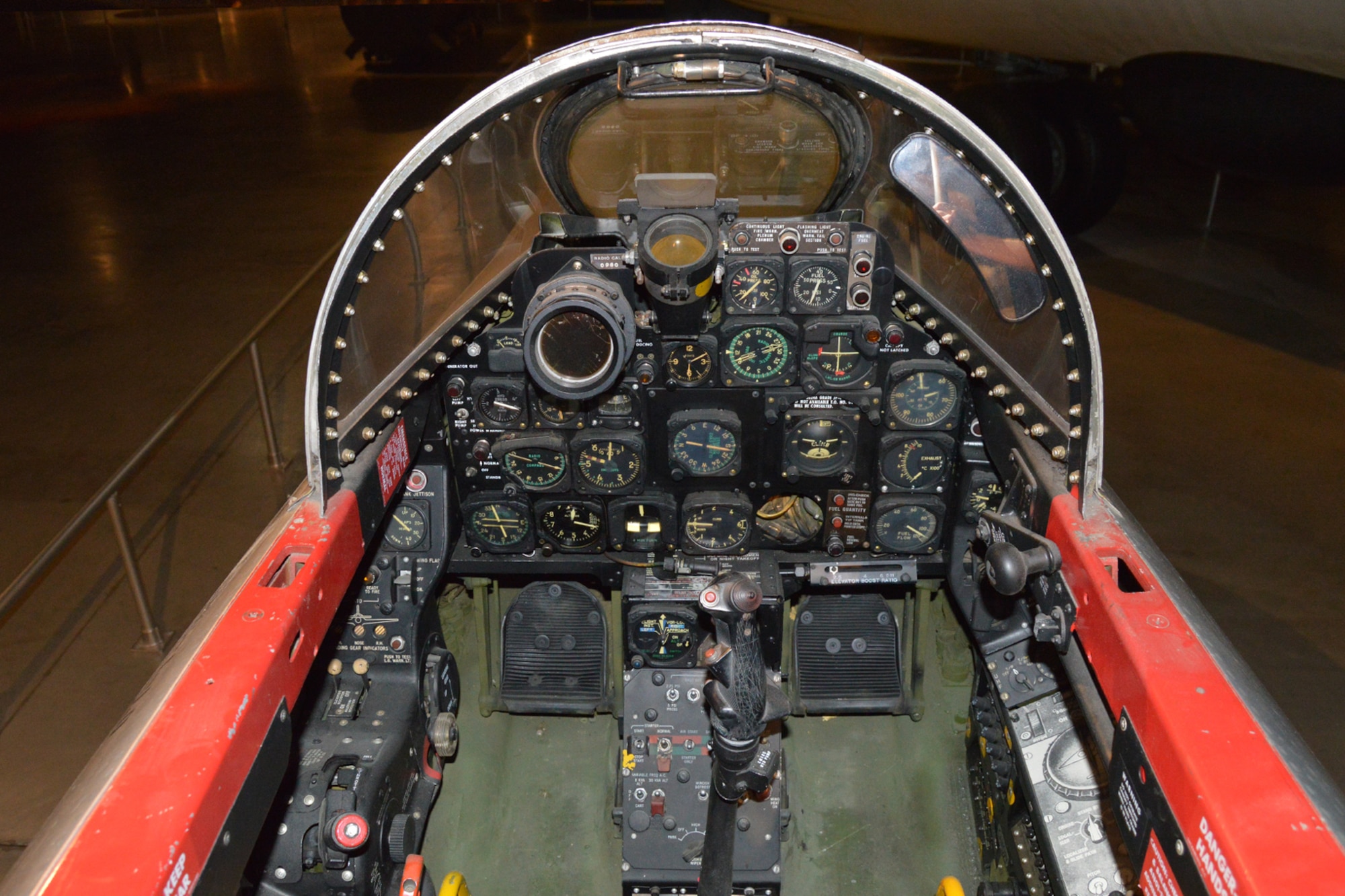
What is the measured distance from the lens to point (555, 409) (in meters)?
3.02

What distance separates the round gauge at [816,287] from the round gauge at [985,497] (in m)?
0.81

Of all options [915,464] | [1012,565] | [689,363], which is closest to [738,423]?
[689,363]

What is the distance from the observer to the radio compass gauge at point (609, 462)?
3045 mm

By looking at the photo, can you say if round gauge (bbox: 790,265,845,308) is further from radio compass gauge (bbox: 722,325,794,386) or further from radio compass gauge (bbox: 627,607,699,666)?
radio compass gauge (bbox: 627,607,699,666)

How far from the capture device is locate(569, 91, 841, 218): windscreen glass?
8.91ft

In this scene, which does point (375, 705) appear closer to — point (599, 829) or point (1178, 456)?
point (599, 829)

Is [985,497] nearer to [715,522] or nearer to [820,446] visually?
[820,446]

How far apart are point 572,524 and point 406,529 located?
22.0 inches

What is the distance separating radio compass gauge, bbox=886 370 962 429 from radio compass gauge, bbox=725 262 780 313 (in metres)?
0.49

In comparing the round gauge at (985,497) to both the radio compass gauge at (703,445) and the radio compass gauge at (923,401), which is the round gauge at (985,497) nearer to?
the radio compass gauge at (923,401)

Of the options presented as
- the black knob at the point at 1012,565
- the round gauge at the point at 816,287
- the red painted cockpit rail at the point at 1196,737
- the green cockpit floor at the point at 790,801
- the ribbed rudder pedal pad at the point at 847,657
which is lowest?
the green cockpit floor at the point at 790,801

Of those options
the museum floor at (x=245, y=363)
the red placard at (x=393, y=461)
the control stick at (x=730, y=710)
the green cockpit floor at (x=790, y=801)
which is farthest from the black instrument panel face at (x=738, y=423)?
the museum floor at (x=245, y=363)

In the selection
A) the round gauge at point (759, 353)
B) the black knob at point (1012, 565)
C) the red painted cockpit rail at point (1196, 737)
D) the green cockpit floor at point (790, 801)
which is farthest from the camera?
the green cockpit floor at point (790, 801)

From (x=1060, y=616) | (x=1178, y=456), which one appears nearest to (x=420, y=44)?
(x=1178, y=456)
